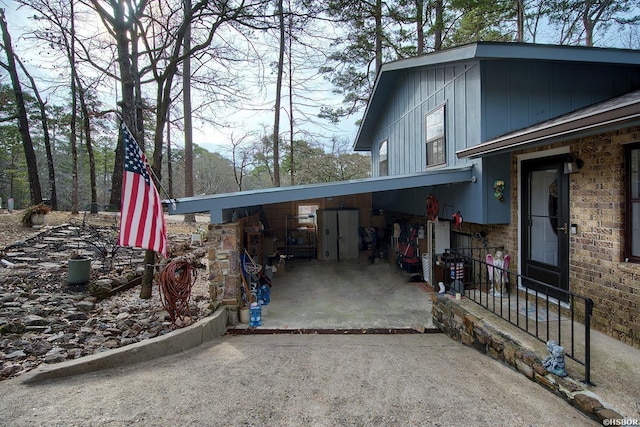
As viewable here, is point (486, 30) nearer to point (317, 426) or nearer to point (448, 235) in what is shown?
point (448, 235)

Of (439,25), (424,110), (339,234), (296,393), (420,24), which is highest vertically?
(420,24)

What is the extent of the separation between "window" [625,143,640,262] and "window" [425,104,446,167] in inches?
120

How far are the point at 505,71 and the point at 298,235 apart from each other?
7731 mm

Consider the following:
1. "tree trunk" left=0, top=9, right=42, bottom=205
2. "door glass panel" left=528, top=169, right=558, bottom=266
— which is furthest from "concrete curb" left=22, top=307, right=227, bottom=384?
"tree trunk" left=0, top=9, right=42, bottom=205

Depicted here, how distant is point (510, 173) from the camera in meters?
5.24

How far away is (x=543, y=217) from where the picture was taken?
4.79 meters

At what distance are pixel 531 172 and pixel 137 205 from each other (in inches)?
218

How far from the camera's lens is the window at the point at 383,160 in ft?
36.1

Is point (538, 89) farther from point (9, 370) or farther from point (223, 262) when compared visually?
point (9, 370)

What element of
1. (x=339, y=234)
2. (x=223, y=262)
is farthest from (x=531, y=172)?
(x=339, y=234)

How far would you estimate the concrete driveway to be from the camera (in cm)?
259

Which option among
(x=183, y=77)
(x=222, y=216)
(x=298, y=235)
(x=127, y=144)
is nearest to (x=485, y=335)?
(x=222, y=216)

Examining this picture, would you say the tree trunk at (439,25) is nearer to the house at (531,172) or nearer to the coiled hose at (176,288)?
the house at (531,172)

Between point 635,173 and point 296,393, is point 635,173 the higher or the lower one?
the higher one
